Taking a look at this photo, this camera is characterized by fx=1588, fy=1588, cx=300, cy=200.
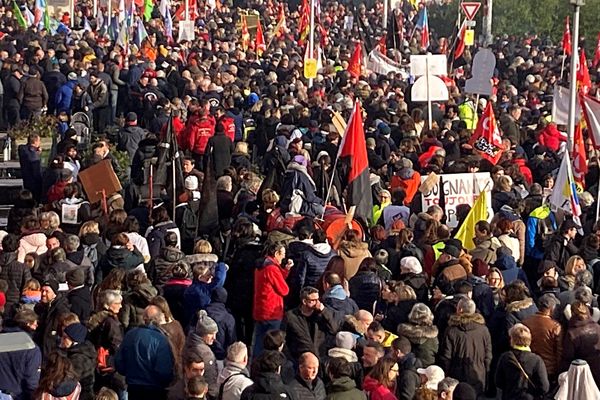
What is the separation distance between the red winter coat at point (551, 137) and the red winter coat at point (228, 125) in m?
4.28

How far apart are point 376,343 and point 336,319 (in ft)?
2.78

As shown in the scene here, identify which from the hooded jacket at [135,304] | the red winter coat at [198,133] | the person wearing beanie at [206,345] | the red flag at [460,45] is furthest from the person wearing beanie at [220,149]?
the red flag at [460,45]

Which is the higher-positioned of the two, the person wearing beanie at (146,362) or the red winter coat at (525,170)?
the red winter coat at (525,170)

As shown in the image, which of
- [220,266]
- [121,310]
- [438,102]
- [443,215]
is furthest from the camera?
[438,102]

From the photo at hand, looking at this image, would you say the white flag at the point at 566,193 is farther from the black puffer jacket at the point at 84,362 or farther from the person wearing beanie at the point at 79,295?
the black puffer jacket at the point at 84,362

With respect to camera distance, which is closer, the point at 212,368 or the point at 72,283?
the point at 212,368

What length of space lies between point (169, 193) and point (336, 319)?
5692mm

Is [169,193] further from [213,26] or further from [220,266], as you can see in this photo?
[213,26]

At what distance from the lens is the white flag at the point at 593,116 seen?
18.2 metres

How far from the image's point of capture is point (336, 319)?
41.5ft

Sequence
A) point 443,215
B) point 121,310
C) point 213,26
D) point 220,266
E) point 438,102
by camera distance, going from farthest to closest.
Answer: point 213,26 → point 438,102 → point 443,215 → point 220,266 → point 121,310

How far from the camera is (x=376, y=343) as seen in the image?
38.9 feet

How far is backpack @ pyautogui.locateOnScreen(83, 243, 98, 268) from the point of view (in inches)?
579

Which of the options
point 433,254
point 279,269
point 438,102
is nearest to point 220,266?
point 279,269
